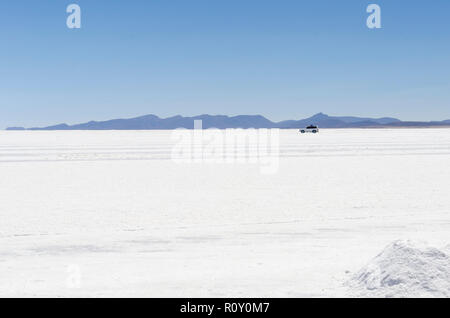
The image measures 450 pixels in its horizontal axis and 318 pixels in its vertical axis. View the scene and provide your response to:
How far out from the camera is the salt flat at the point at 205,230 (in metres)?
6.72

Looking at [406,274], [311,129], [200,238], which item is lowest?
[200,238]

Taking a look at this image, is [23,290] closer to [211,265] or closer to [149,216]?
[211,265]

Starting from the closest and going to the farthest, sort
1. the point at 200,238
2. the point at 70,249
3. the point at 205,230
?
the point at 70,249 < the point at 200,238 < the point at 205,230

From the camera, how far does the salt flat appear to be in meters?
6.72

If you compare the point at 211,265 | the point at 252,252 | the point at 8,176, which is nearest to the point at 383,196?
the point at 252,252

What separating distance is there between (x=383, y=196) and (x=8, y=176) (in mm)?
12889

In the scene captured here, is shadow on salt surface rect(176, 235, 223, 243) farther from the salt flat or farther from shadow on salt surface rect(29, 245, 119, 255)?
shadow on salt surface rect(29, 245, 119, 255)

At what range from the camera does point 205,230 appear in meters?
10.1

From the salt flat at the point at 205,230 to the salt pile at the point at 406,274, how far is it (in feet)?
0.96

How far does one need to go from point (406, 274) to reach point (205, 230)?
4530mm

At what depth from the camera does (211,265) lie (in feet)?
24.6

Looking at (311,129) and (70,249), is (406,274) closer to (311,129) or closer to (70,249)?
(70,249)

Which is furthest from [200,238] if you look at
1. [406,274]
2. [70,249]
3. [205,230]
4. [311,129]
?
[311,129]
